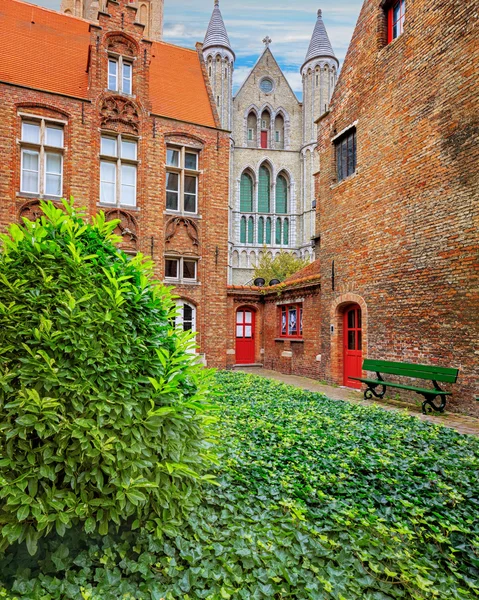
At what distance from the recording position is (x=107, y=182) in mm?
13805

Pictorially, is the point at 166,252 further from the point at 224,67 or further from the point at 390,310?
the point at 224,67

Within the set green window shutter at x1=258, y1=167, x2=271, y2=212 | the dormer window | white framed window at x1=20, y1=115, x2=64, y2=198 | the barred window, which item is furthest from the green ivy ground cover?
green window shutter at x1=258, y1=167, x2=271, y2=212

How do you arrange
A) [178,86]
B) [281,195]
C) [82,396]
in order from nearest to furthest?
[82,396] < [178,86] < [281,195]

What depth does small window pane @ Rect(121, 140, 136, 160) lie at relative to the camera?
1392 cm

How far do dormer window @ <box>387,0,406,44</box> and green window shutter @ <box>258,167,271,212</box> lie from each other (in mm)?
35379

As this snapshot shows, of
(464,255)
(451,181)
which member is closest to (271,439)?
(464,255)

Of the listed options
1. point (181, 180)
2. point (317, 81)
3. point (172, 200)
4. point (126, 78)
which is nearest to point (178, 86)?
point (126, 78)

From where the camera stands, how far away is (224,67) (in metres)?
44.5

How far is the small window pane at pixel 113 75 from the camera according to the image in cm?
1381

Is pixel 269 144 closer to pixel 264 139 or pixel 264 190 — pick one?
pixel 264 139

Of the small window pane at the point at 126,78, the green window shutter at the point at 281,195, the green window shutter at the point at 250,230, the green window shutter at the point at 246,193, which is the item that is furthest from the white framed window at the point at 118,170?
the green window shutter at the point at 281,195

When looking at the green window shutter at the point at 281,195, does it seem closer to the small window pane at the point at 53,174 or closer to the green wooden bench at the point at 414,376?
the small window pane at the point at 53,174

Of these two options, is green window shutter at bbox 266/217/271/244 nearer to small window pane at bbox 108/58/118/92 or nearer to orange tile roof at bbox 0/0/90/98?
orange tile roof at bbox 0/0/90/98

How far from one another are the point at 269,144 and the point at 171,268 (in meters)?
37.2
